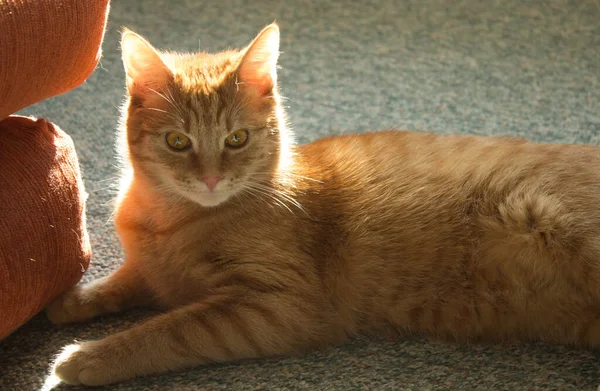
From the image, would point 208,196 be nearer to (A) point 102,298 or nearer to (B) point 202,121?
(B) point 202,121

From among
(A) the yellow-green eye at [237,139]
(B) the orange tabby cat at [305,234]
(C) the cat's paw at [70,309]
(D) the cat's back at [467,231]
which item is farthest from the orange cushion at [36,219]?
(D) the cat's back at [467,231]

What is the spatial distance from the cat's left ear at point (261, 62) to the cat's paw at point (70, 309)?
67 centimetres

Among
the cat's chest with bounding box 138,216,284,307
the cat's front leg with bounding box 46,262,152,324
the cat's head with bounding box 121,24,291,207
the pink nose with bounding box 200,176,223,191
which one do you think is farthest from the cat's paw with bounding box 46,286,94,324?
the pink nose with bounding box 200,176,223,191

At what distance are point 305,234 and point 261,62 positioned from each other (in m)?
0.44

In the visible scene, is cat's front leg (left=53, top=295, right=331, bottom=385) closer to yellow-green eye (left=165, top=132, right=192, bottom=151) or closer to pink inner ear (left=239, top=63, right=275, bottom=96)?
yellow-green eye (left=165, top=132, right=192, bottom=151)

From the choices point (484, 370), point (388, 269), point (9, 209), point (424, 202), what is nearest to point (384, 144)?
point (424, 202)

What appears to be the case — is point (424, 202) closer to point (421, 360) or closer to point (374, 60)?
point (421, 360)

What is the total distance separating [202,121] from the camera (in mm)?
1876

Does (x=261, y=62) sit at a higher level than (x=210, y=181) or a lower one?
higher

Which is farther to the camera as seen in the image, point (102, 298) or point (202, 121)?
point (102, 298)

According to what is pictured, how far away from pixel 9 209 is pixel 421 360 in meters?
0.98

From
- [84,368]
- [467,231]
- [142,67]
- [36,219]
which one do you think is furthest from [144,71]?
[467,231]

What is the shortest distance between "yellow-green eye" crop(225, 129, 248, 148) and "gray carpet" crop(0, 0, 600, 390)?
0.52m

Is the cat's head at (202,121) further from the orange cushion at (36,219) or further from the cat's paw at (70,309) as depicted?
the cat's paw at (70,309)
